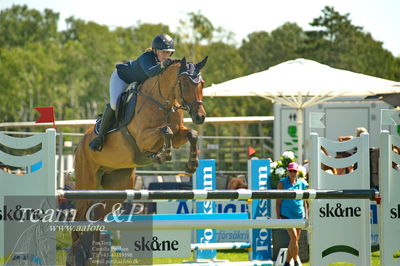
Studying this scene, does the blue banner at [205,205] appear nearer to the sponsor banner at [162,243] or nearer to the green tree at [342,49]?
the sponsor banner at [162,243]

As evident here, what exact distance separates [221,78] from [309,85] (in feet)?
152

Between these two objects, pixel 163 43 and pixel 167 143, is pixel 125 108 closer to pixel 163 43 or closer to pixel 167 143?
pixel 163 43

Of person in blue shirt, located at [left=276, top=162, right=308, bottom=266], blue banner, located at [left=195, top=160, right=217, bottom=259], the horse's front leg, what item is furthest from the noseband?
blue banner, located at [left=195, top=160, right=217, bottom=259]

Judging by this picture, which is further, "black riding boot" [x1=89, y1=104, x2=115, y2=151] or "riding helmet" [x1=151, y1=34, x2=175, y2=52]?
"black riding boot" [x1=89, y1=104, x2=115, y2=151]

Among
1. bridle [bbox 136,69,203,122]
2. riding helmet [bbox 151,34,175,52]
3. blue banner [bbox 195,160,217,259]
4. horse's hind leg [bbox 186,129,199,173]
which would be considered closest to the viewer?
horse's hind leg [bbox 186,129,199,173]

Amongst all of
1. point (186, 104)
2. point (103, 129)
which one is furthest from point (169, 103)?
point (103, 129)

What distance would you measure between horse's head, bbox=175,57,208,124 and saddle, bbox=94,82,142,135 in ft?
2.28

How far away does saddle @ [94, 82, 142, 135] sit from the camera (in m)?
Answer: 7.58

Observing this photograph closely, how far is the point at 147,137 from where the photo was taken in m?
7.22

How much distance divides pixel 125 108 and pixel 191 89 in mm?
1099

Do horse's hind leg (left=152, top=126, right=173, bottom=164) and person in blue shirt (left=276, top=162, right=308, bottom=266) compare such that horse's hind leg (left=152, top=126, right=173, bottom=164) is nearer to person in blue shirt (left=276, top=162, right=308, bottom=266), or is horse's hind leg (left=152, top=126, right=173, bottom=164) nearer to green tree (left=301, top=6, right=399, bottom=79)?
person in blue shirt (left=276, top=162, right=308, bottom=266)

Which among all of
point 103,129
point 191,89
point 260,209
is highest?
point 191,89

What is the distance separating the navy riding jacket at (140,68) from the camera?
732cm

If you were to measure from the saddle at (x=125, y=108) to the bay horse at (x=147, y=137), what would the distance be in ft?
0.17
